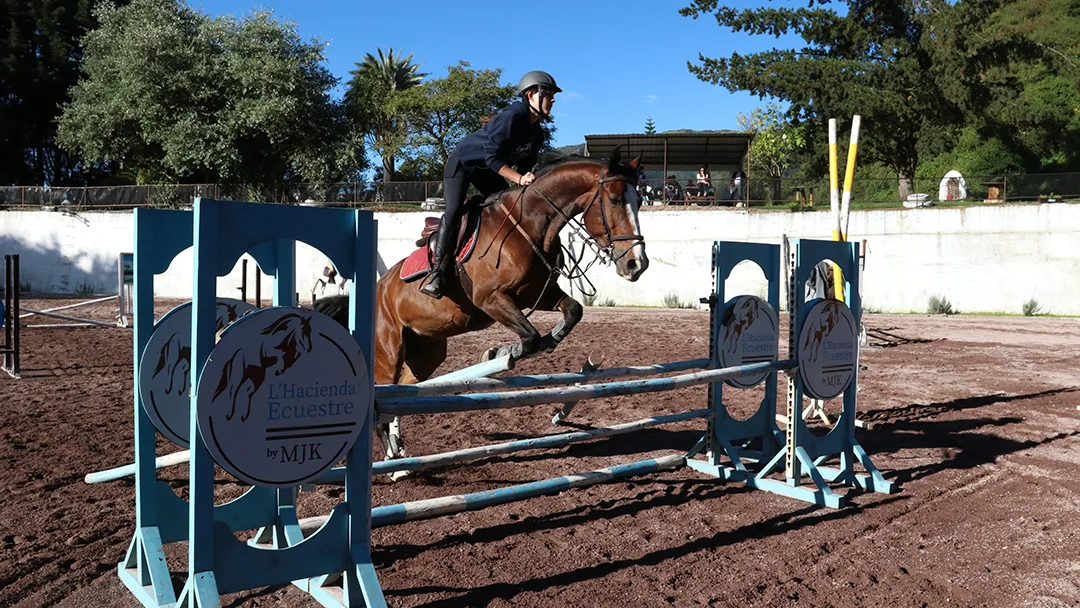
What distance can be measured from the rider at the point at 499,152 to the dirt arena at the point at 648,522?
1641 mm

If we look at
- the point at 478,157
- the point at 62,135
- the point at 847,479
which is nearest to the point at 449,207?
the point at 478,157

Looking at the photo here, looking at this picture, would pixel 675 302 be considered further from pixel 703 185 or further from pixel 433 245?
pixel 433 245

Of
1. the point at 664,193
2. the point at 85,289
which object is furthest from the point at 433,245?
the point at 85,289

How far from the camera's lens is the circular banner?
3.62 metres

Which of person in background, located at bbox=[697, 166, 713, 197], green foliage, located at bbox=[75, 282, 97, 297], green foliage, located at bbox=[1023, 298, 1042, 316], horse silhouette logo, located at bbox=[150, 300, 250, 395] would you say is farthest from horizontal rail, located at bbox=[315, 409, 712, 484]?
green foliage, located at bbox=[75, 282, 97, 297]

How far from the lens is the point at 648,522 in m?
4.67

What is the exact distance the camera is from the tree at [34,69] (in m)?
39.7

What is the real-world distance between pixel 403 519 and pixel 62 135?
38076mm

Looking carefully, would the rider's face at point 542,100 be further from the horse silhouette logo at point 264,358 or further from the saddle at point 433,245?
the horse silhouette logo at point 264,358

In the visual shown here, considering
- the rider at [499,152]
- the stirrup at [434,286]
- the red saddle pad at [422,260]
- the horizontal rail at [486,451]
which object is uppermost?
the rider at [499,152]

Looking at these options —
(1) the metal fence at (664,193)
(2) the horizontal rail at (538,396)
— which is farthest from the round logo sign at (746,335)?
(1) the metal fence at (664,193)

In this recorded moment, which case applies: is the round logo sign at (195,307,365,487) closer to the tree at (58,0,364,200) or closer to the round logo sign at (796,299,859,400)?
the round logo sign at (796,299,859,400)

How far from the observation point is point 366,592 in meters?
3.11

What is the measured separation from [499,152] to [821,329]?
2.55m
